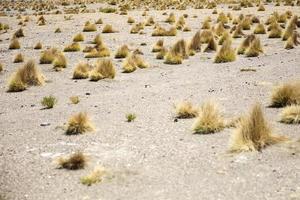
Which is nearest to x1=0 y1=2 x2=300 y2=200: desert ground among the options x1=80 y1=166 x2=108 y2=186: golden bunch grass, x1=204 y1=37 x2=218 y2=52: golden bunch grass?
x1=80 y1=166 x2=108 y2=186: golden bunch grass

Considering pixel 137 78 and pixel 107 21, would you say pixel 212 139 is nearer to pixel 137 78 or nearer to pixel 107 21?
pixel 137 78

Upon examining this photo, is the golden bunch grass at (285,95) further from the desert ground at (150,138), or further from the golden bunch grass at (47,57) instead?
the golden bunch grass at (47,57)

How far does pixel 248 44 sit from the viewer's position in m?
20.9

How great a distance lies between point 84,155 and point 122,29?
846 inches

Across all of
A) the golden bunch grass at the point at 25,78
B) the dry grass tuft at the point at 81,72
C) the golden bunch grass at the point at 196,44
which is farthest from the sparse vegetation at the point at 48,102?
the golden bunch grass at the point at 196,44

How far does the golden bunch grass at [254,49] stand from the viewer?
19.9 m

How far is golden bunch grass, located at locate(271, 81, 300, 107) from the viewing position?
39.5 ft

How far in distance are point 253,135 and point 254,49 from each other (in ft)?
36.2

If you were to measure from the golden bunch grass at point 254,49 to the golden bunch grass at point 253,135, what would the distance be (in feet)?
34.4

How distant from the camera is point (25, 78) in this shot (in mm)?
16188

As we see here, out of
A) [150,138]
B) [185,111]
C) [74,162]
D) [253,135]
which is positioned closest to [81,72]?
[185,111]

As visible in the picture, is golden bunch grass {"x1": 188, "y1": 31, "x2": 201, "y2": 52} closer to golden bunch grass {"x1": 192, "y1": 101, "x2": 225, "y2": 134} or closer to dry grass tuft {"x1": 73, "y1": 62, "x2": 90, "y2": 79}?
dry grass tuft {"x1": 73, "y1": 62, "x2": 90, "y2": 79}

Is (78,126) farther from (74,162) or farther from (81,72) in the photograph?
(81,72)

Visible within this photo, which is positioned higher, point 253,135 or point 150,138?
point 253,135
